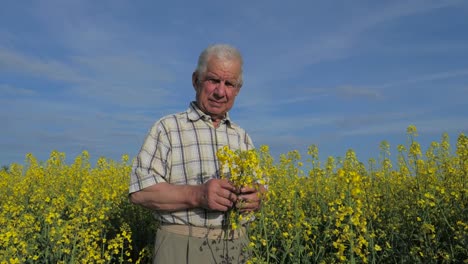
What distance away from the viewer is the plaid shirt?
2.30 meters

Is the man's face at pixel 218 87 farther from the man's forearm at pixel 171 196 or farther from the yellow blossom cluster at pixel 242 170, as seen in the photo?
the man's forearm at pixel 171 196

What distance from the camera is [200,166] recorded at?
94.4 inches

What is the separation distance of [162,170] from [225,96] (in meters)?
0.54

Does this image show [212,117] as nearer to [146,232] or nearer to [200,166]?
[200,166]

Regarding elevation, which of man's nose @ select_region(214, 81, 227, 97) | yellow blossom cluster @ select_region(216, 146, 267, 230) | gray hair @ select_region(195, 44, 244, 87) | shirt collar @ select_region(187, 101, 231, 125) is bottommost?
yellow blossom cluster @ select_region(216, 146, 267, 230)

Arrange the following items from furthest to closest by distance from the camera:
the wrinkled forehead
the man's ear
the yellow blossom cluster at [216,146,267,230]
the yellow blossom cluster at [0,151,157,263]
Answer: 1. the yellow blossom cluster at [0,151,157,263]
2. the man's ear
3. the wrinkled forehead
4. the yellow blossom cluster at [216,146,267,230]

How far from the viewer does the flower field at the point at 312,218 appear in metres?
2.66

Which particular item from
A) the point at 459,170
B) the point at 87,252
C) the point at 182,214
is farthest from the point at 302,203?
the point at 182,214

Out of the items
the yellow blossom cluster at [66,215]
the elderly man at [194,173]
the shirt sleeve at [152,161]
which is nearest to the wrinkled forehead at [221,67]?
the elderly man at [194,173]

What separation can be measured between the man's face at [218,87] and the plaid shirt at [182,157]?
0.22ft

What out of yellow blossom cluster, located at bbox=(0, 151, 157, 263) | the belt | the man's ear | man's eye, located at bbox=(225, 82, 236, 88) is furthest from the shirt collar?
yellow blossom cluster, located at bbox=(0, 151, 157, 263)

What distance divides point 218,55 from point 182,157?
60cm

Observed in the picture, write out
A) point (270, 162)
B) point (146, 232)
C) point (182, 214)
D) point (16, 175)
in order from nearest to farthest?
point (182, 214) < point (146, 232) < point (270, 162) < point (16, 175)

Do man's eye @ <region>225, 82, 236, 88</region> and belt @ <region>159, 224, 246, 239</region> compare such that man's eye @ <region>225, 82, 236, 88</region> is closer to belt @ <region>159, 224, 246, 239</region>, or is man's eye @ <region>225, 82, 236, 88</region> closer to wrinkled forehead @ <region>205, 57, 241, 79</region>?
wrinkled forehead @ <region>205, 57, 241, 79</region>
